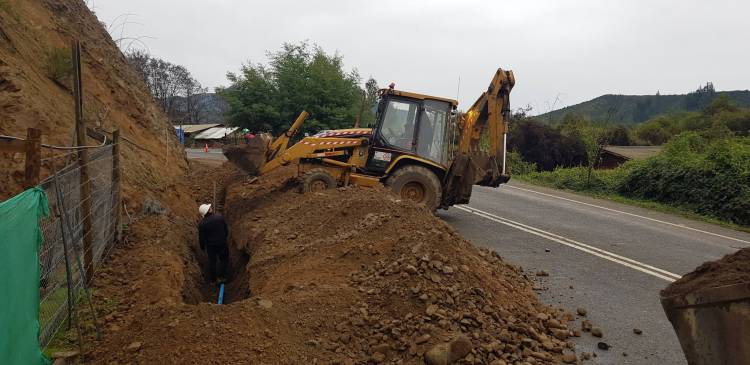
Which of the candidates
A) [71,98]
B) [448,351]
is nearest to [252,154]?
[71,98]

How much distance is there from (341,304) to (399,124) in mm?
6356

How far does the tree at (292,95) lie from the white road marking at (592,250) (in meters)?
14.3

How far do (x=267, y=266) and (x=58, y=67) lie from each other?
21.0ft

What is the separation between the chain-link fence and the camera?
4291 millimetres

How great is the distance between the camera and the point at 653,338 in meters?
A: 4.93

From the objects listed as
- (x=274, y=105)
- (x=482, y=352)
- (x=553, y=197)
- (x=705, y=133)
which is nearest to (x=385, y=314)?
(x=482, y=352)

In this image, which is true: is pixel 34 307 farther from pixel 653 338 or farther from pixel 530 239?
pixel 530 239

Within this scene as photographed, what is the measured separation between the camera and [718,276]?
2908mm

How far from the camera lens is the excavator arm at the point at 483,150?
10.3 m

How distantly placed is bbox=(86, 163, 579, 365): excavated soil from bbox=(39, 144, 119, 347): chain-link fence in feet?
1.17

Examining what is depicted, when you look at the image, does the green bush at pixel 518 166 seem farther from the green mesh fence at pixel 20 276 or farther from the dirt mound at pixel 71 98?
Result: the green mesh fence at pixel 20 276

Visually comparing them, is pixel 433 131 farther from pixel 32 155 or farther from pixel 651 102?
pixel 651 102

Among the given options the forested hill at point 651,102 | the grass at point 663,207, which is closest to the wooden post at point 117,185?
the grass at point 663,207

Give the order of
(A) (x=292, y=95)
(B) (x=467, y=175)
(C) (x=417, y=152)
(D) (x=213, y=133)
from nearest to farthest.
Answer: (B) (x=467, y=175)
(C) (x=417, y=152)
(A) (x=292, y=95)
(D) (x=213, y=133)
